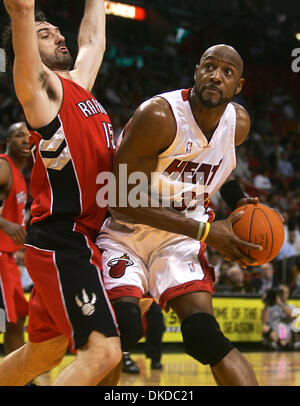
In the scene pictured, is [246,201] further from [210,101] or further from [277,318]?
[277,318]

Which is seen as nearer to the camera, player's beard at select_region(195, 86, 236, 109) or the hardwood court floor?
player's beard at select_region(195, 86, 236, 109)

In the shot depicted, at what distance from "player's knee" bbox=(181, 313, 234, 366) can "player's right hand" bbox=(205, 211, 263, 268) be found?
0.34 meters

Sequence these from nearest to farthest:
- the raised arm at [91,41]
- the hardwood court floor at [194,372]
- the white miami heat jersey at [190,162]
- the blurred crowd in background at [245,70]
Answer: the white miami heat jersey at [190,162], the raised arm at [91,41], the hardwood court floor at [194,372], the blurred crowd in background at [245,70]

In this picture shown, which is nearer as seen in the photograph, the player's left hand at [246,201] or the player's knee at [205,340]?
the player's knee at [205,340]

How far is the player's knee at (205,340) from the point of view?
314 cm

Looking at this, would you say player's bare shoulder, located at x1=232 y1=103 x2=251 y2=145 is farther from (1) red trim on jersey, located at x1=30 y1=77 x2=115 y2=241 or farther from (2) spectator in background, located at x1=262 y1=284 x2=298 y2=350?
(2) spectator in background, located at x1=262 y1=284 x2=298 y2=350

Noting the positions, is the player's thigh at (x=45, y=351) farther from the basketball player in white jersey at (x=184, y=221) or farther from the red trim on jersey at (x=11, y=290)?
the red trim on jersey at (x=11, y=290)

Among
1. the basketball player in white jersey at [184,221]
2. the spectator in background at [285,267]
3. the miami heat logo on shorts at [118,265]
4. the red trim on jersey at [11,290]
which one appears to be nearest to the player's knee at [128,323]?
the basketball player in white jersey at [184,221]

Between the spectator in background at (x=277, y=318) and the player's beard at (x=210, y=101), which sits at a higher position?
the player's beard at (x=210, y=101)

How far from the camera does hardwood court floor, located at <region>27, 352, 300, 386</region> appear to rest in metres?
5.96

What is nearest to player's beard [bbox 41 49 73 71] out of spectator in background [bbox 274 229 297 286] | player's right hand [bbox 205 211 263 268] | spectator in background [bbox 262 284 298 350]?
player's right hand [bbox 205 211 263 268]

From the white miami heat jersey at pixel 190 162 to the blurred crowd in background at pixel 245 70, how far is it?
7.30m

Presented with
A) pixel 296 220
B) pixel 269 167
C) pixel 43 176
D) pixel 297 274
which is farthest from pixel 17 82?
→ pixel 269 167

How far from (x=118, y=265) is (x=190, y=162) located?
68 cm
